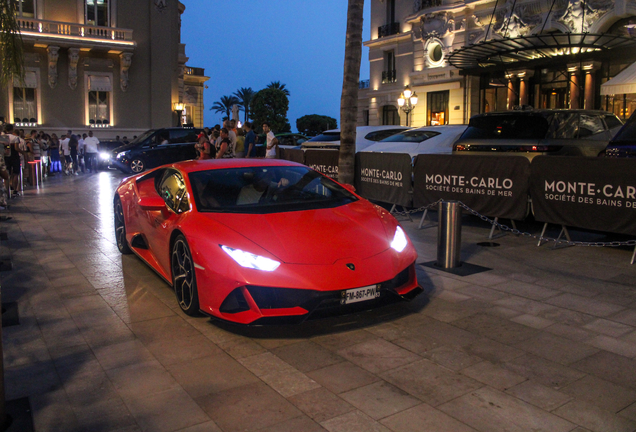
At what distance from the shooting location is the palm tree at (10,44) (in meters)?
6.23

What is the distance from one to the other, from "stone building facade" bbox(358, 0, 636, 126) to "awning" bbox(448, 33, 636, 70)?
0.04 m

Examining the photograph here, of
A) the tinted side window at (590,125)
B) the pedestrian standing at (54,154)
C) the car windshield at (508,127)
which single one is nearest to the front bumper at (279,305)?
the car windshield at (508,127)

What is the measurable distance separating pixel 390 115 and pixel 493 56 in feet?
56.4

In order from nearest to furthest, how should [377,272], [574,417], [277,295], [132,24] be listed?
[574,417] → [277,295] → [377,272] → [132,24]

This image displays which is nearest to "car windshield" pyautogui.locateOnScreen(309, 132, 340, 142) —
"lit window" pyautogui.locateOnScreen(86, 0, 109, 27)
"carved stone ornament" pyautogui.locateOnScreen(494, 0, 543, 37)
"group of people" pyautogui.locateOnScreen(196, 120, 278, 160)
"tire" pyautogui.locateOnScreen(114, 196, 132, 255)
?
"group of people" pyautogui.locateOnScreen(196, 120, 278, 160)

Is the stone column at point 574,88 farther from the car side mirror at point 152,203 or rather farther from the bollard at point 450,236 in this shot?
the car side mirror at point 152,203

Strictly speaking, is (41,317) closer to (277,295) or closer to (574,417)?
(277,295)

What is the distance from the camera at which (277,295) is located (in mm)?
4133

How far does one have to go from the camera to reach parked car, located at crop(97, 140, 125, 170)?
27.1 metres

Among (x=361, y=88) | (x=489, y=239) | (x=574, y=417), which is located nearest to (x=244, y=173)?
(x=574, y=417)

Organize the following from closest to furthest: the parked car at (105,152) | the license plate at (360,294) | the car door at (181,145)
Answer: the license plate at (360,294) < the car door at (181,145) < the parked car at (105,152)

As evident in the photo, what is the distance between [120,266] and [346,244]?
3.66 metres

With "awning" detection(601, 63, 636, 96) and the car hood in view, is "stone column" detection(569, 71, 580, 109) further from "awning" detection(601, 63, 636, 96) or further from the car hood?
the car hood

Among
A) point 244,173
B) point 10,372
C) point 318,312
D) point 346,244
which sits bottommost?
point 10,372
